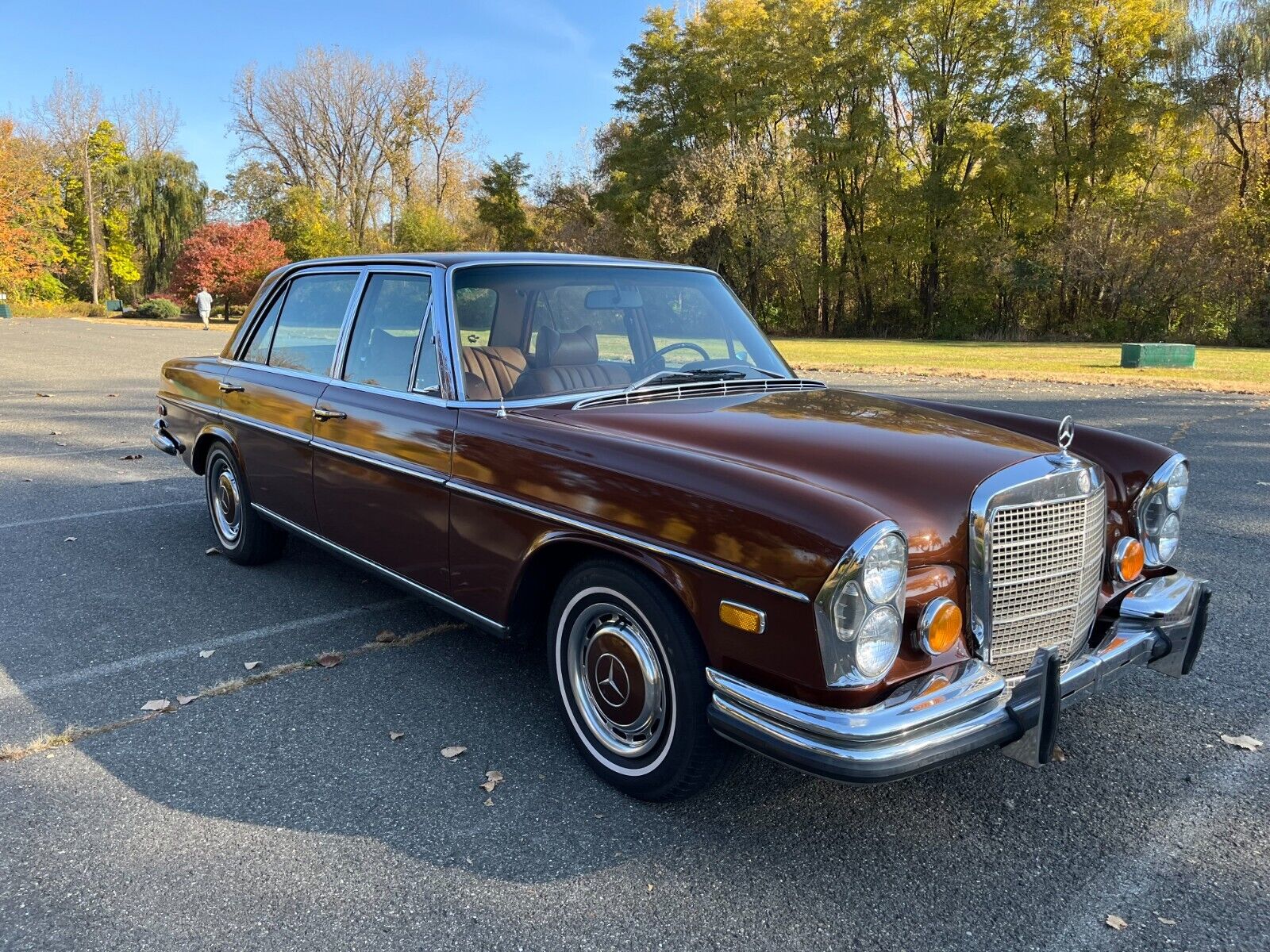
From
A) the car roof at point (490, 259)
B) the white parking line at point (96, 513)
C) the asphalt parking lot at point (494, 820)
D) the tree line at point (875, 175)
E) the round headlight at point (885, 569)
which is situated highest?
the tree line at point (875, 175)

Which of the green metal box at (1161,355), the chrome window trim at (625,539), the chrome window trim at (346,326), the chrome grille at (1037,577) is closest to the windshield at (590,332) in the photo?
the chrome window trim at (625,539)

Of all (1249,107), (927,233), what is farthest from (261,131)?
(1249,107)

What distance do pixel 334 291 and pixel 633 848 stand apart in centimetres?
299

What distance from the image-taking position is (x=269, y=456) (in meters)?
4.37

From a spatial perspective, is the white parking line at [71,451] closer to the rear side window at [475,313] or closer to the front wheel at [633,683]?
the rear side window at [475,313]

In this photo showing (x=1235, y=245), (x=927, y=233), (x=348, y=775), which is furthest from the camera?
(x=927, y=233)

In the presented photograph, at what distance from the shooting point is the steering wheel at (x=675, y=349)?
141 inches

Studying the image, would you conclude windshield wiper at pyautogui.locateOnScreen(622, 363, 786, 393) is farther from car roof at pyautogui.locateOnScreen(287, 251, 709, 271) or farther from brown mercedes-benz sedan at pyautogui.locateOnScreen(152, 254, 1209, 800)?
car roof at pyautogui.locateOnScreen(287, 251, 709, 271)

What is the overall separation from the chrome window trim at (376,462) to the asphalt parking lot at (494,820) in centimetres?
88

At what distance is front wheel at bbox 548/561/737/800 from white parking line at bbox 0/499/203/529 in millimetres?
4773

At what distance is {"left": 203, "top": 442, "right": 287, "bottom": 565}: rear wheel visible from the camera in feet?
15.7

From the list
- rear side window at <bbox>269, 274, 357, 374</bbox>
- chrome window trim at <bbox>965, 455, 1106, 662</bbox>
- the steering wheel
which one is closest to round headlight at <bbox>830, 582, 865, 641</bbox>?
chrome window trim at <bbox>965, 455, 1106, 662</bbox>

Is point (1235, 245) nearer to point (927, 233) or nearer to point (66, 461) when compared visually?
point (927, 233)

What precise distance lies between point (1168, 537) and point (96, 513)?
6554mm
